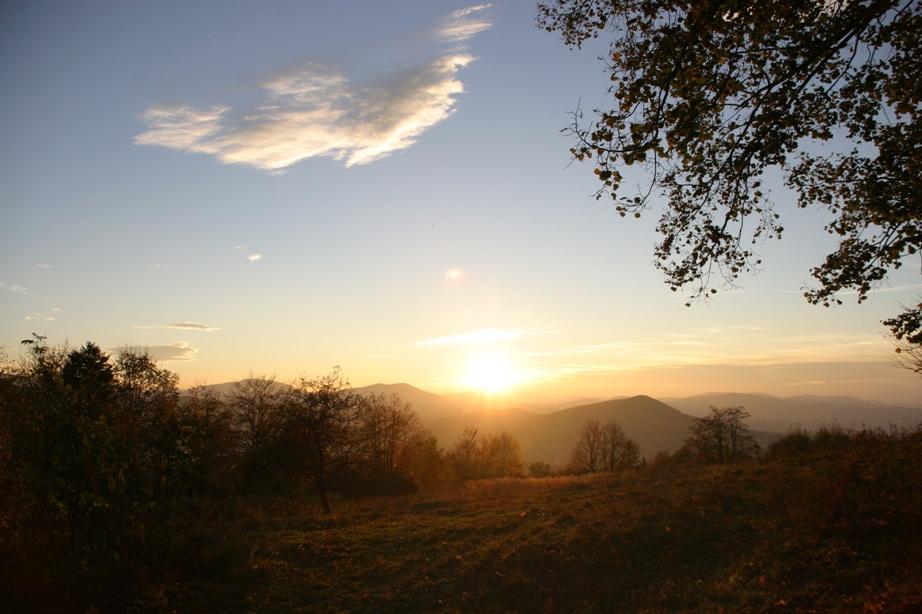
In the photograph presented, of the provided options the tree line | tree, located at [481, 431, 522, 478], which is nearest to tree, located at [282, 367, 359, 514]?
the tree line

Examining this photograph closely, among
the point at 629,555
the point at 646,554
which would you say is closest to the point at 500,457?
the point at 629,555

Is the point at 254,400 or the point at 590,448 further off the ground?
the point at 254,400

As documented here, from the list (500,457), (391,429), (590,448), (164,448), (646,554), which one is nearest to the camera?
(646,554)

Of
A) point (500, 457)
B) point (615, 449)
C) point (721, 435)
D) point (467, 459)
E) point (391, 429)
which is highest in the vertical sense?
point (391, 429)

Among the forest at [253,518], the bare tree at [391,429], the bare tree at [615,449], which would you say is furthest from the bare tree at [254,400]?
the bare tree at [615,449]

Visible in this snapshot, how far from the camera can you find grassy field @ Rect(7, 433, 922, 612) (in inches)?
441

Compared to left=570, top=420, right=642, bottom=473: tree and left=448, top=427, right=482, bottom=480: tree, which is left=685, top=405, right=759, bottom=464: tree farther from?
left=448, top=427, right=482, bottom=480: tree

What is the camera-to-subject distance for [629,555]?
49.9 feet

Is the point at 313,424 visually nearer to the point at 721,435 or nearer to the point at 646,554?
the point at 646,554

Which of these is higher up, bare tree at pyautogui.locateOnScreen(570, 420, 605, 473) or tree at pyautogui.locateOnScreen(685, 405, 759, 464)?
tree at pyautogui.locateOnScreen(685, 405, 759, 464)

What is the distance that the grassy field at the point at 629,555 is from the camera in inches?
441

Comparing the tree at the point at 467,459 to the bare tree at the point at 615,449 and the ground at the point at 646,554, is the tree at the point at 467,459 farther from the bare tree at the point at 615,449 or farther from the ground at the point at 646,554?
the ground at the point at 646,554

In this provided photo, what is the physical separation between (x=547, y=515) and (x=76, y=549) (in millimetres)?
16938

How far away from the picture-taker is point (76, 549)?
14086 millimetres
